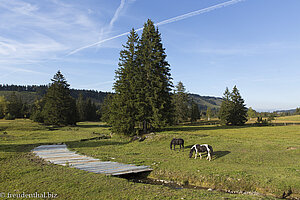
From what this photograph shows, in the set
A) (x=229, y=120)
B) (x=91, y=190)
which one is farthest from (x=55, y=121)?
(x=229, y=120)

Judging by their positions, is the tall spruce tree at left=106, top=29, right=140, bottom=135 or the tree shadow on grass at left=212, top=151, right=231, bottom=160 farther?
the tall spruce tree at left=106, top=29, right=140, bottom=135

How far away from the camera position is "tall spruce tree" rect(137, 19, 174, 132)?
34031 mm

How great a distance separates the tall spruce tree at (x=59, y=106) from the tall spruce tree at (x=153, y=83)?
36354 millimetres

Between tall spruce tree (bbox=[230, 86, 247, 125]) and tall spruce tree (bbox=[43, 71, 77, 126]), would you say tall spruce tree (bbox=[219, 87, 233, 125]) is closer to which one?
tall spruce tree (bbox=[230, 86, 247, 125])

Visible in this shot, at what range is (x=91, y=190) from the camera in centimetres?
920

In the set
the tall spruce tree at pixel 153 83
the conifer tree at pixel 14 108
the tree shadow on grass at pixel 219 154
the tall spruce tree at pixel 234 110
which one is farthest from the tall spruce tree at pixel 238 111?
the conifer tree at pixel 14 108

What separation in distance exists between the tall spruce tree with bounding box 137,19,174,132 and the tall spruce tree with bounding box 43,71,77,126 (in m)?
36.4

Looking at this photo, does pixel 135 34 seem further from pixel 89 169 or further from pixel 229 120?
pixel 229 120

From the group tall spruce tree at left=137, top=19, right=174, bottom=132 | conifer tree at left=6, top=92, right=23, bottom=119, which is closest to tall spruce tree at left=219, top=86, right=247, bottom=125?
tall spruce tree at left=137, top=19, right=174, bottom=132

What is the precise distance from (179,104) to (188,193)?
2797 inches

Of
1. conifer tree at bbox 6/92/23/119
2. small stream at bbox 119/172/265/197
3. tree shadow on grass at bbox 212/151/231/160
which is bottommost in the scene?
small stream at bbox 119/172/265/197

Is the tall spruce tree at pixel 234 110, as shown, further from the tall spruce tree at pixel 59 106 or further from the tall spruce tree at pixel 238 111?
the tall spruce tree at pixel 59 106

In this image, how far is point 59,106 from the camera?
60688 millimetres

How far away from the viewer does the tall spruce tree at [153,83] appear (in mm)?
34031
